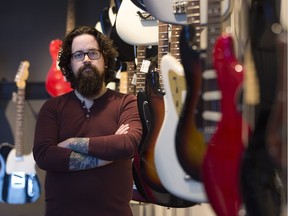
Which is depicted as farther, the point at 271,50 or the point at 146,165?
the point at 146,165

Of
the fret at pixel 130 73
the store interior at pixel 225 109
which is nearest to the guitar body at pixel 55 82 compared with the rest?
the fret at pixel 130 73

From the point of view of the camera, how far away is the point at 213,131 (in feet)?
3.55

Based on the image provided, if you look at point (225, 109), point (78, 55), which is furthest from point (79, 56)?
point (225, 109)

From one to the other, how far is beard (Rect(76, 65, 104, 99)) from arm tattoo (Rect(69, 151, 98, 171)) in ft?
0.88

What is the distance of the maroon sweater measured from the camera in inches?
72.9

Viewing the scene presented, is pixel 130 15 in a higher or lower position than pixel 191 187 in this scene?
higher

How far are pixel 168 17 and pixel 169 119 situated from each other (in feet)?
1.08

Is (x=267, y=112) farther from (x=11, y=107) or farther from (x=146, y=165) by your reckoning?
(x=11, y=107)

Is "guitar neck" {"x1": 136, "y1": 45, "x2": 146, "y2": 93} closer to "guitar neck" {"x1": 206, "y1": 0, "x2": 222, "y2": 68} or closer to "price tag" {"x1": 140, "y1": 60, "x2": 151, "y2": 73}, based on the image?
"price tag" {"x1": 140, "y1": 60, "x2": 151, "y2": 73}

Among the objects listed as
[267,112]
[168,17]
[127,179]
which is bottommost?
[127,179]

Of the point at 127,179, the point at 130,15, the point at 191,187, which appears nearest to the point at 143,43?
the point at 130,15

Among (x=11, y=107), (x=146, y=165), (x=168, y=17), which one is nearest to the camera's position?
(x=168, y=17)

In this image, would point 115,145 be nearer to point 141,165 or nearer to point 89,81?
point 141,165

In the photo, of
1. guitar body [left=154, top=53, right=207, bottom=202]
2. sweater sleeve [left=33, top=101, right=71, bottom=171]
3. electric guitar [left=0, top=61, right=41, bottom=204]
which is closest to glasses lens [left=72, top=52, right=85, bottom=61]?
sweater sleeve [left=33, top=101, right=71, bottom=171]
